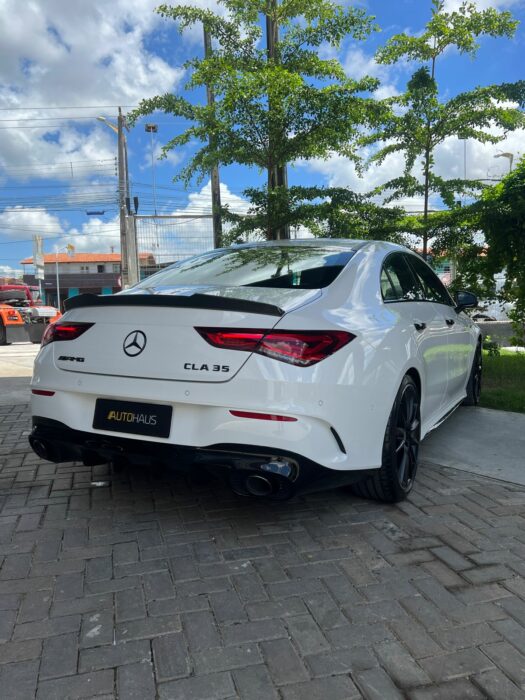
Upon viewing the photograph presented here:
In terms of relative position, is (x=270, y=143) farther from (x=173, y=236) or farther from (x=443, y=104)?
(x=173, y=236)

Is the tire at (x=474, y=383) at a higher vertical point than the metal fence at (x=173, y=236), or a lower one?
lower

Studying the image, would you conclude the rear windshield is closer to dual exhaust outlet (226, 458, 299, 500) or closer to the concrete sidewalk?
dual exhaust outlet (226, 458, 299, 500)

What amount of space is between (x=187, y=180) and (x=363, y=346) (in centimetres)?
709

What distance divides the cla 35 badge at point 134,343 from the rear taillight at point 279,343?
0.35m

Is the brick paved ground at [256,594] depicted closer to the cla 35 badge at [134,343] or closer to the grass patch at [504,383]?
the cla 35 badge at [134,343]

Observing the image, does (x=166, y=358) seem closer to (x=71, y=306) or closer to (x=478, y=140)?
(x=71, y=306)

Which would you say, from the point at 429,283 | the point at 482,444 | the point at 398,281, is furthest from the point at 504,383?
the point at 398,281

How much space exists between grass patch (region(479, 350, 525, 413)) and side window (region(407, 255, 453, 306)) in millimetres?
1746

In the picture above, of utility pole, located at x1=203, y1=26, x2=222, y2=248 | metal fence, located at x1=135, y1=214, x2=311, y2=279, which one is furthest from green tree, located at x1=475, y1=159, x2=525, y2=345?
metal fence, located at x1=135, y1=214, x2=311, y2=279

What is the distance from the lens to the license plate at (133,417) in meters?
2.61

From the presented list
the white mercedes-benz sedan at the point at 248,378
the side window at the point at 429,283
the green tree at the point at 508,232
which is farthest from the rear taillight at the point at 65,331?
the green tree at the point at 508,232

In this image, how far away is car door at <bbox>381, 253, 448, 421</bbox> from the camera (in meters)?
3.38

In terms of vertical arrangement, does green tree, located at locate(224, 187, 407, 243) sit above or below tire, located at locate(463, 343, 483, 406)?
above

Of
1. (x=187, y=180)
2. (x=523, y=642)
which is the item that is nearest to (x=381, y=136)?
(x=187, y=180)
